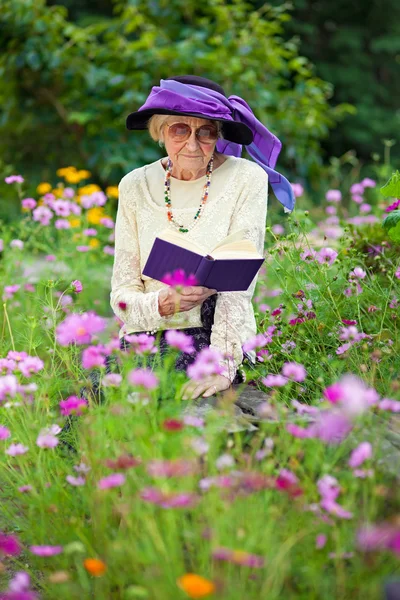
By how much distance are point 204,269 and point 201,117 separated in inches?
26.2

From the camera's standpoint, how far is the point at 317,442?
6.44 feet

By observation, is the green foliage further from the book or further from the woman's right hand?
the book

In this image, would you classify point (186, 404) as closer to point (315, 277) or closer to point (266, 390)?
point (266, 390)

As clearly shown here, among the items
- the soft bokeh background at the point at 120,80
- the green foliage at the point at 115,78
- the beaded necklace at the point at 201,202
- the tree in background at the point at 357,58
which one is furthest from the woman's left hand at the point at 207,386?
the tree in background at the point at 357,58

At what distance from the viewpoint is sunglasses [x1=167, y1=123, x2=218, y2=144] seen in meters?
3.06

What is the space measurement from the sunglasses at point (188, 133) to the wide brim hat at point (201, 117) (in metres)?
0.06

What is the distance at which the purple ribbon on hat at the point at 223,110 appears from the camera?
2.96 metres

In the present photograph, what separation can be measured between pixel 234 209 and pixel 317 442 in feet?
4.54

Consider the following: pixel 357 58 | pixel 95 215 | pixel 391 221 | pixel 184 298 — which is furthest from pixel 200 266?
pixel 357 58

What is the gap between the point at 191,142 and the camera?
306 centimetres

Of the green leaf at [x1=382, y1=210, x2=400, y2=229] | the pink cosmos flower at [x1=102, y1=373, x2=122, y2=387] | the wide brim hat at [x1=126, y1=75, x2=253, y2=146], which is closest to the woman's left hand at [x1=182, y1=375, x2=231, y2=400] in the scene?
the pink cosmos flower at [x1=102, y1=373, x2=122, y2=387]

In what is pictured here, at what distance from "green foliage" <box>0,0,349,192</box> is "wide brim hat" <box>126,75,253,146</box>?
399cm

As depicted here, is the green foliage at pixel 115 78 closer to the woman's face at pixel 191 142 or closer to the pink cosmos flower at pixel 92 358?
the woman's face at pixel 191 142

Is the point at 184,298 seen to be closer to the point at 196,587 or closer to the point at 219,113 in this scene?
the point at 219,113
